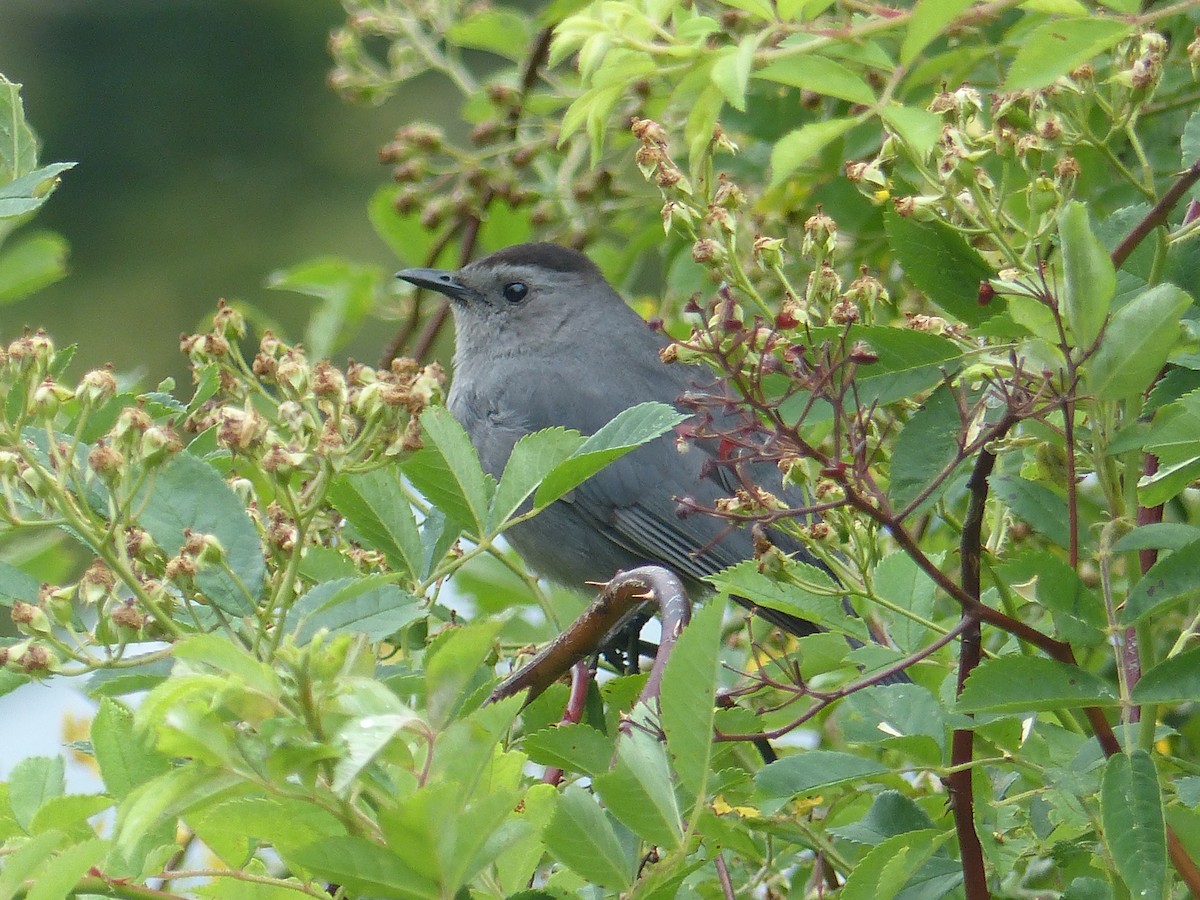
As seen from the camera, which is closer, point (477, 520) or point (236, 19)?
point (477, 520)

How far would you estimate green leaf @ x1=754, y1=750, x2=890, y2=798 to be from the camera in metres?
1.57

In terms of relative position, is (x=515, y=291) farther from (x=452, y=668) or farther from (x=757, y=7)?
(x=452, y=668)

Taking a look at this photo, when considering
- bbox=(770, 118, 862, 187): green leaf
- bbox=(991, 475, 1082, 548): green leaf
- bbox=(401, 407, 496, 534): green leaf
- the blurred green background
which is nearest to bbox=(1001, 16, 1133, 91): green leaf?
bbox=(770, 118, 862, 187): green leaf

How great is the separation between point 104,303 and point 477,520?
11.6 meters

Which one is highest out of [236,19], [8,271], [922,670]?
[8,271]

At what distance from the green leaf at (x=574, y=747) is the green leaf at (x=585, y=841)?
0.18 meters

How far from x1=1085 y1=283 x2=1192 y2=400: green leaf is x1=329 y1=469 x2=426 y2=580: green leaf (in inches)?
30.1

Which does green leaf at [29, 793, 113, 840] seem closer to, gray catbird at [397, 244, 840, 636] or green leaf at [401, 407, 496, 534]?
green leaf at [401, 407, 496, 534]

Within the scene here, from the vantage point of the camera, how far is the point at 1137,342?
4.90 feet

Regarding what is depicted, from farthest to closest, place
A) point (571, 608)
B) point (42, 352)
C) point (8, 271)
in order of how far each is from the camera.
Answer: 1. point (571, 608)
2. point (8, 271)
3. point (42, 352)

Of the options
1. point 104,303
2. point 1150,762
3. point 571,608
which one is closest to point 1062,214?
point 1150,762

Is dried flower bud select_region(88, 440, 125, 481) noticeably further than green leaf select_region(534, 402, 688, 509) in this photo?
No

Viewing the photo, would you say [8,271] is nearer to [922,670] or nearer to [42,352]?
[42,352]

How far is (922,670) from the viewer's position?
207cm
